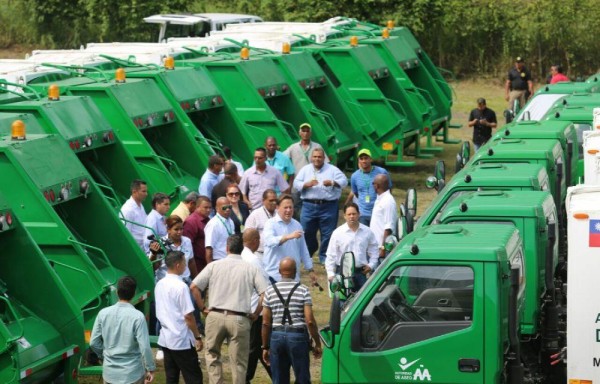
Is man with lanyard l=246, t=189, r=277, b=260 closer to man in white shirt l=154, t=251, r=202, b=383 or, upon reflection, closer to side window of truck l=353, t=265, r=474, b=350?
man in white shirt l=154, t=251, r=202, b=383

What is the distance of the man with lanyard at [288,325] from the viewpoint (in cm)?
1057

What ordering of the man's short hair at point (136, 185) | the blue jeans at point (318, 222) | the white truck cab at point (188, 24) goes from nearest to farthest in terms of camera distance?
the man's short hair at point (136, 185) → the blue jeans at point (318, 222) → the white truck cab at point (188, 24)

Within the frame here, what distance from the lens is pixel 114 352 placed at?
33.1 ft

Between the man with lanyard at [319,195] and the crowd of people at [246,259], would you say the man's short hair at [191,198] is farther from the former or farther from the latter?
the man with lanyard at [319,195]

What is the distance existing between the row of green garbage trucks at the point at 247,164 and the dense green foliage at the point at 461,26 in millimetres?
13827

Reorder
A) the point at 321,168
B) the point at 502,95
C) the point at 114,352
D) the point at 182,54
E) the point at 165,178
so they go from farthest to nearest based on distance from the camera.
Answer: the point at 502,95, the point at 182,54, the point at 321,168, the point at 165,178, the point at 114,352

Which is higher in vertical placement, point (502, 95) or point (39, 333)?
point (39, 333)

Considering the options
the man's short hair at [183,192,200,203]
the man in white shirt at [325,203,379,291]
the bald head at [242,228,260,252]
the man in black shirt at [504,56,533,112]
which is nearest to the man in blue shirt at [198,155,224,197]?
the man's short hair at [183,192,200,203]

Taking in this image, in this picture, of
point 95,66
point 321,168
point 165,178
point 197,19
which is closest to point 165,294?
point 165,178

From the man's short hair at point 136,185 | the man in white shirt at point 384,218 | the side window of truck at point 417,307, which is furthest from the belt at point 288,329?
the man in white shirt at point 384,218

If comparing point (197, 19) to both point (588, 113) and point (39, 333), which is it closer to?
point (588, 113)

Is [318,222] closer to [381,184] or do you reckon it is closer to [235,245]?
[381,184]

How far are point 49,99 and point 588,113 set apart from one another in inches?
268

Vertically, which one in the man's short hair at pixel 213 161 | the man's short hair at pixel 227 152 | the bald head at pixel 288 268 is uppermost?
the bald head at pixel 288 268
